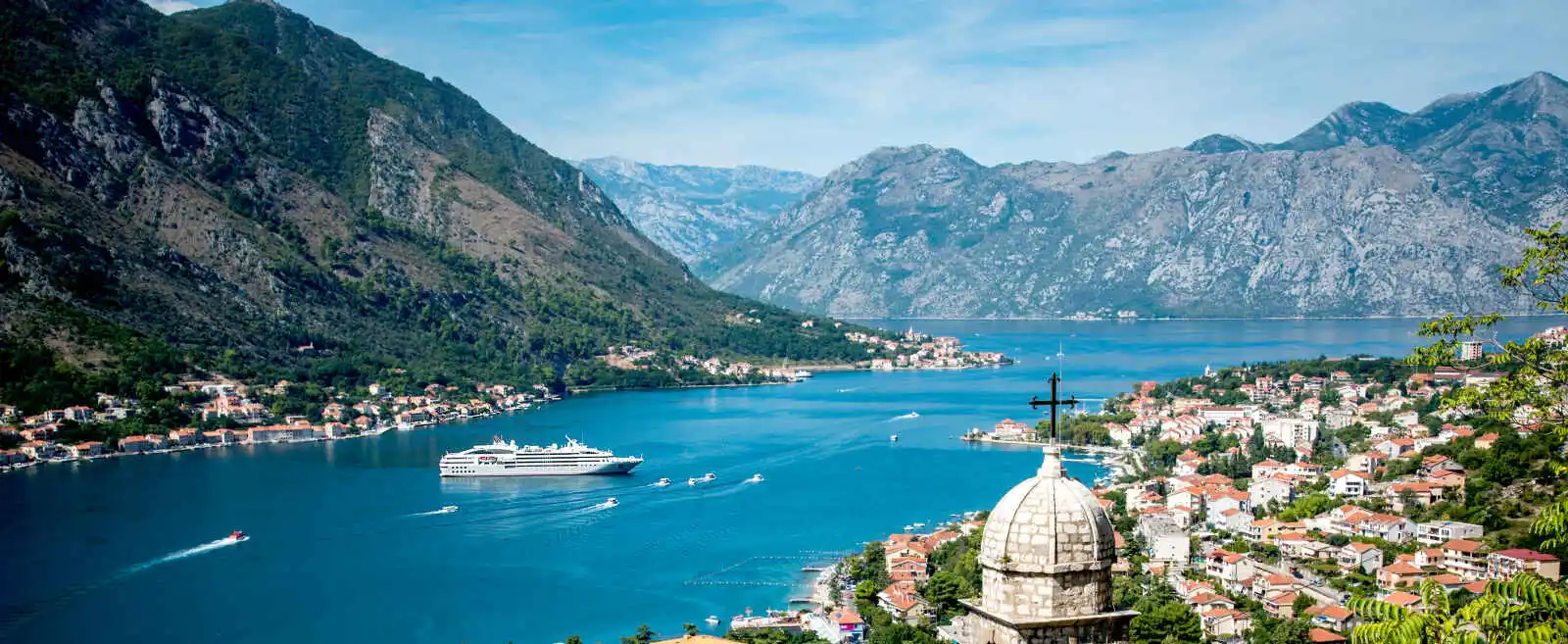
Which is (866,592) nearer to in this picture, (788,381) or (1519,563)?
(1519,563)

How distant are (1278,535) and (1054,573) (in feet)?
93.9

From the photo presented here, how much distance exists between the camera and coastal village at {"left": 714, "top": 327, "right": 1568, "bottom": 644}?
2464 centimetres

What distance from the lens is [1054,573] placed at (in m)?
5.21

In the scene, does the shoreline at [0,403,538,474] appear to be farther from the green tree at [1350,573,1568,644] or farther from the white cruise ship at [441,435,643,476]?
the green tree at [1350,573,1568,644]

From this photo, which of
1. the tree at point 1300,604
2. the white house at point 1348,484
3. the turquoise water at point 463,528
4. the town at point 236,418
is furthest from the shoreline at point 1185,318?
the tree at point 1300,604

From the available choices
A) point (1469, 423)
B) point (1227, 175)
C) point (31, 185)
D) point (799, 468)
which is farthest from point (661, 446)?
point (1227, 175)

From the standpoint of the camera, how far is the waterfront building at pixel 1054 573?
205 inches

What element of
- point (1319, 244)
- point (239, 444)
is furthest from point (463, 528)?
point (1319, 244)

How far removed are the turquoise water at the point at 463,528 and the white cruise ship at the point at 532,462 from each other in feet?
2.55

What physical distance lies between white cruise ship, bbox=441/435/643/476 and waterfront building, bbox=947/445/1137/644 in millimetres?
44333

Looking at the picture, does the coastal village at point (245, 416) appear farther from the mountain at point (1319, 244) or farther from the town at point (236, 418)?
the mountain at point (1319, 244)

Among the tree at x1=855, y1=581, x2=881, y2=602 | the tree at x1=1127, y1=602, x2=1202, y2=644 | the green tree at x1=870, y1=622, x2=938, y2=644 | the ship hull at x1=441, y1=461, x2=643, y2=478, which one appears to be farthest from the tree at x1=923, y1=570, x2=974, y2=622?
the ship hull at x1=441, y1=461, x2=643, y2=478

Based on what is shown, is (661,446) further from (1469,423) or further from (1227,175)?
(1227,175)

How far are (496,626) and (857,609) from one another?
26.0 ft
